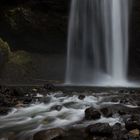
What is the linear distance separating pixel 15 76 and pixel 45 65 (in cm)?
242

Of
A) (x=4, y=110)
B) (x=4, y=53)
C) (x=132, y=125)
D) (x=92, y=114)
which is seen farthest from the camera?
(x=4, y=53)

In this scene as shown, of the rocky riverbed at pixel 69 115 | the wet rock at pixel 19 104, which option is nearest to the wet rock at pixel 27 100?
the rocky riverbed at pixel 69 115

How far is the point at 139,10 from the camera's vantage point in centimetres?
2023

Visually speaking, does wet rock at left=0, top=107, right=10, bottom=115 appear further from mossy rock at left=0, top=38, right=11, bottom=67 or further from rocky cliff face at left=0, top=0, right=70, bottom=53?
rocky cliff face at left=0, top=0, right=70, bottom=53

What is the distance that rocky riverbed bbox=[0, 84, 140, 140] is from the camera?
8180mm

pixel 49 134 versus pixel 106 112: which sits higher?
pixel 106 112

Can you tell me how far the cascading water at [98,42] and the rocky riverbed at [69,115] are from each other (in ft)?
19.4

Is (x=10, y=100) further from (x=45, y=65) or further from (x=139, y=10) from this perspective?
(x=139, y=10)

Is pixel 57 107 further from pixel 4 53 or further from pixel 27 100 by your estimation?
pixel 4 53

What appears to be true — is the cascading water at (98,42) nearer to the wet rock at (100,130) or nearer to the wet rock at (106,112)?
the wet rock at (106,112)

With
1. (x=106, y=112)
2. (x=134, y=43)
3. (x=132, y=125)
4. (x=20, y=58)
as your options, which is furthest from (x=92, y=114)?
(x=134, y=43)

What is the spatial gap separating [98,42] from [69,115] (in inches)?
451

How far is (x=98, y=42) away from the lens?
2125 cm

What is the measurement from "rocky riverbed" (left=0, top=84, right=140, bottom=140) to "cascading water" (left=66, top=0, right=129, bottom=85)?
5.91 meters
